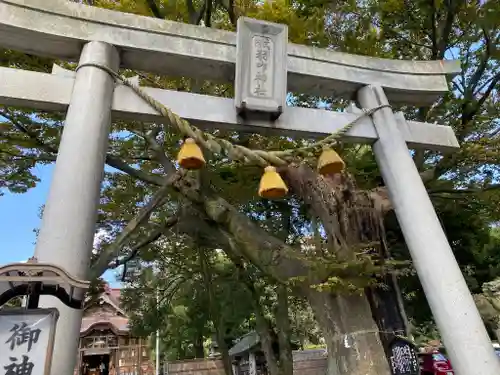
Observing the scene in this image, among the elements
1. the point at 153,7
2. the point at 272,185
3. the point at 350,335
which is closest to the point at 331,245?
the point at 350,335

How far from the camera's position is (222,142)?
4.00 meters

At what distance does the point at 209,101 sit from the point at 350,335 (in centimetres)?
386

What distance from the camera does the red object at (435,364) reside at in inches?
441

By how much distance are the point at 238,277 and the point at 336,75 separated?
25.5 feet

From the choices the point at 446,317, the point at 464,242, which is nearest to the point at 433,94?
the point at 446,317

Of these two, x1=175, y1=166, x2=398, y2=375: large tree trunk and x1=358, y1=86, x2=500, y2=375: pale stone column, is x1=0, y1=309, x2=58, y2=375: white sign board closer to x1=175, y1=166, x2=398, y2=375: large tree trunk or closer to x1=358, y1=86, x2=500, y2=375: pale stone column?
x1=358, y1=86, x2=500, y2=375: pale stone column

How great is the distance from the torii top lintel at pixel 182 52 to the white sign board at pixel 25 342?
278cm

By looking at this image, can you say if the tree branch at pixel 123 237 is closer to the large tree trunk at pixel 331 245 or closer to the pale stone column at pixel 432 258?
the large tree trunk at pixel 331 245

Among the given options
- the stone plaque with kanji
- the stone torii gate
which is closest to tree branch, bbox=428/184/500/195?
the stone torii gate

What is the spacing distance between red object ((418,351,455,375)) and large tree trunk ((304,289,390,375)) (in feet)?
22.9

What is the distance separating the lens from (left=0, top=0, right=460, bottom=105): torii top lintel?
383 cm

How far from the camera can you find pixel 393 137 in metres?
4.47

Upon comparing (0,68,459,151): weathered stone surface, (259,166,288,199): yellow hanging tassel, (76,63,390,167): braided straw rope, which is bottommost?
(259,166,288,199): yellow hanging tassel

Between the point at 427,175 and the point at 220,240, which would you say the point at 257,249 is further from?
the point at 427,175
